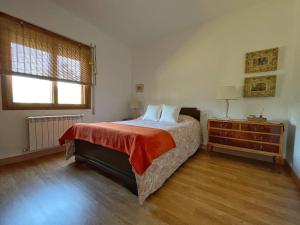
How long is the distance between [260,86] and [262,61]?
462 millimetres

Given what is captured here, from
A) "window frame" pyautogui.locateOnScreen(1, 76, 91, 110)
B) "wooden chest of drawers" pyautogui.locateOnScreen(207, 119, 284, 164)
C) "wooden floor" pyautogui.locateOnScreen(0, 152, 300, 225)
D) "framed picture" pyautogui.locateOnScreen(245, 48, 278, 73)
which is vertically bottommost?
"wooden floor" pyautogui.locateOnScreen(0, 152, 300, 225)

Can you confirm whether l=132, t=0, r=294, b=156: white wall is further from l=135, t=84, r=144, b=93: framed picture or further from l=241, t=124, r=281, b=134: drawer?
l=241, t=124, r=281, b=134: drawer

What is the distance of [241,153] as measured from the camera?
2.96 metres

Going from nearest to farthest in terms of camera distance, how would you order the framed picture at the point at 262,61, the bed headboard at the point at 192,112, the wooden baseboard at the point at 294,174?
the wooden baseboard at the point at 294,174
the framed picture at the point at 262,61
the bed headboard at the point at 192,112

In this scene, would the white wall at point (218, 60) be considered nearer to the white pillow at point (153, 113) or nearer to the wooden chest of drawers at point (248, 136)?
the wooden chest of drawers at point (248, 136)

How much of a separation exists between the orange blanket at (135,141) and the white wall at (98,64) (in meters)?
1.09

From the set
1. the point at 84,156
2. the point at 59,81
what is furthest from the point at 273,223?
the point at 59,81

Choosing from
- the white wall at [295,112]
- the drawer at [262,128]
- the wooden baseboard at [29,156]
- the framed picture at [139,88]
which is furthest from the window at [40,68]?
the white wall at [295,112]

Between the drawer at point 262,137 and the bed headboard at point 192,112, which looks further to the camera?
the bed headboard at point 192,112

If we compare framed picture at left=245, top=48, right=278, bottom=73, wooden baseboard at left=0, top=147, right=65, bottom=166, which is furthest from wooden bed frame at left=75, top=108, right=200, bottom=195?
framed picture at left=245, top=48, right=278, bottom=73

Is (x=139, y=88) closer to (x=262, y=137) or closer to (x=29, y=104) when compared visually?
Answer: (x=29, y=104)

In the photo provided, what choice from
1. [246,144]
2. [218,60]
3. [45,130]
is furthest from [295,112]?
[45,130]

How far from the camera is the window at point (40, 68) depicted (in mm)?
2283

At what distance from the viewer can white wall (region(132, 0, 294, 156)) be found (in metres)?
2.55
